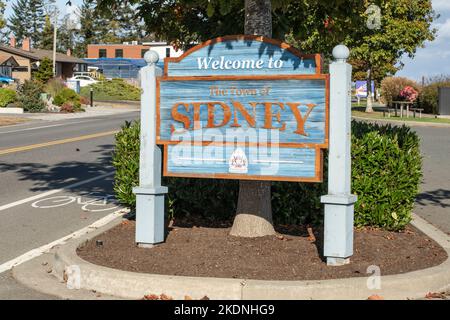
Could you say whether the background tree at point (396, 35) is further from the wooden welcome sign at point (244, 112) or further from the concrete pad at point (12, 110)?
the wooden welcome sign at point (244, 112)

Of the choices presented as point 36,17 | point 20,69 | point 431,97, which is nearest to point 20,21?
point 36,17

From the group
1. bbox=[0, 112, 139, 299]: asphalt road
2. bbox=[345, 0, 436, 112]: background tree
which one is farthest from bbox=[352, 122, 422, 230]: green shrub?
bbox=[345, 0, 436, 112]: background tree

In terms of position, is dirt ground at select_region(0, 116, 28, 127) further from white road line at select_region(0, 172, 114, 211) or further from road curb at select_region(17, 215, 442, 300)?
road curb at select_region(17, 215, 442, 300)

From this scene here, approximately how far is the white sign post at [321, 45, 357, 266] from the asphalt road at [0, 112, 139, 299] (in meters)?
2.74

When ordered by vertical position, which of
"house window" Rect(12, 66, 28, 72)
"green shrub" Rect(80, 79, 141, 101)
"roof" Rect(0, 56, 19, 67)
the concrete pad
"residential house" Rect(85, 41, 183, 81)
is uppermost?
"residential house" Rect(85, 41, 183, 81)

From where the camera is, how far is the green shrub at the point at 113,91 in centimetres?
6906

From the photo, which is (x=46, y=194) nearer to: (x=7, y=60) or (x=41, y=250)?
(x=41, y=250)

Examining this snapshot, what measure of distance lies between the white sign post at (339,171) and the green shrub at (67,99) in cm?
3873

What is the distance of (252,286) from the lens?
19.1 ft

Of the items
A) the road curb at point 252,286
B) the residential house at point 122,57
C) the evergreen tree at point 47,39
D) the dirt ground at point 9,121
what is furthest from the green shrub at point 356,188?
the evergreen tree at point 47,39

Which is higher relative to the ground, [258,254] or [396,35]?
[396,35]

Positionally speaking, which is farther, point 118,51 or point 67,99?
point 118,51

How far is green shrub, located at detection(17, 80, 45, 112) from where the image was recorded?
137ft

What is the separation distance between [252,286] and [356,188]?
8.92ft
